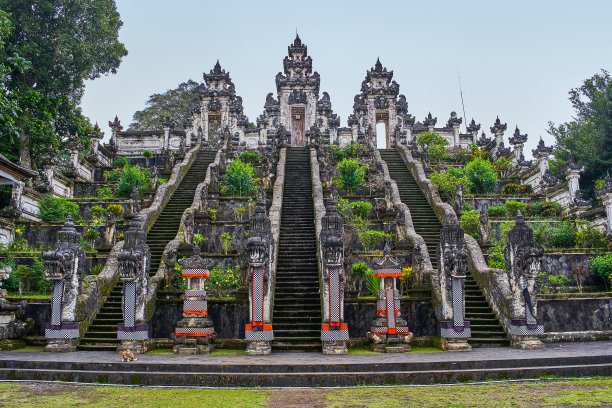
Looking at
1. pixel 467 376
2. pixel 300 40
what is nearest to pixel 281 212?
pixel 467 376

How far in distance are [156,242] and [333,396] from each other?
11.7 m

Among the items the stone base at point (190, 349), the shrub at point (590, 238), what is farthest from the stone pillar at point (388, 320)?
the shrub at point (590, 238)

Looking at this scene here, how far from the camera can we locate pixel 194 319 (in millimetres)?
12312

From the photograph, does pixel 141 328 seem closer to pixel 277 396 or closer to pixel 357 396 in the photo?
pixel 277 396

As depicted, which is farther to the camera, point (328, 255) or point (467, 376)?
point (328, 255)

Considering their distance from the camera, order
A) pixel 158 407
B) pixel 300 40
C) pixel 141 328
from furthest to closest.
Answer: pixel 300 40 < pixel 141 328 < pixel 158 407

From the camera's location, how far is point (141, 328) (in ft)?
39.7

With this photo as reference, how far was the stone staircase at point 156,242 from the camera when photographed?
1278 cm

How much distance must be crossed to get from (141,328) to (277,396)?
209 inches

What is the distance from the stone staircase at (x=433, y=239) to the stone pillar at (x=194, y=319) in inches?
252

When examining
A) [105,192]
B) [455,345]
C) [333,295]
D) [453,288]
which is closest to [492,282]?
[453,288]

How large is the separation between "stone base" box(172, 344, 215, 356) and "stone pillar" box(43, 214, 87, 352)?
99.5 inches

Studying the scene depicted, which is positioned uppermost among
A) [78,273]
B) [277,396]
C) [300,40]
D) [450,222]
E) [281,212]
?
[300,40]

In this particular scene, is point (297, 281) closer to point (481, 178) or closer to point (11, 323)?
point (11, 323)
